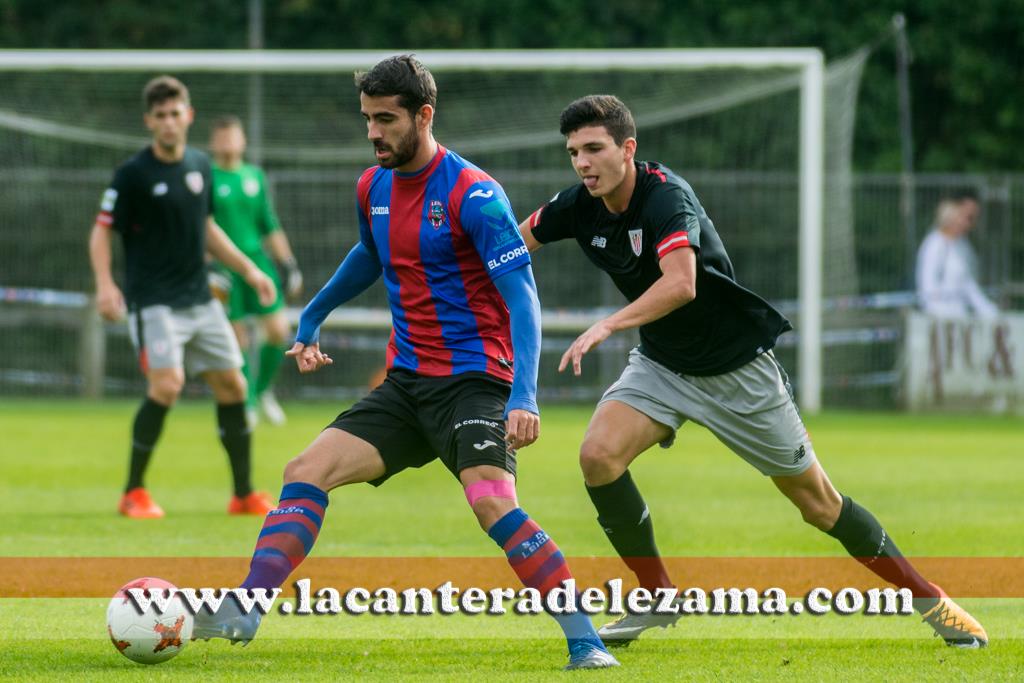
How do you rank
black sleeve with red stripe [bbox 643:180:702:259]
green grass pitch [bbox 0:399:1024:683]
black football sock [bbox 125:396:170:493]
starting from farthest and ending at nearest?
black football sock [bbox 125:396:170:493] < black sleeve with red stripe [bbox 643:180:702:259] < green grass pitch [bbox 0:399:1024:683]

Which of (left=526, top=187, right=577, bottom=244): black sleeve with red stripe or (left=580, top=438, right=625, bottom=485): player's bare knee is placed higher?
(left=526, top=187, right=577, bottom=244): black sleeve with red stripe

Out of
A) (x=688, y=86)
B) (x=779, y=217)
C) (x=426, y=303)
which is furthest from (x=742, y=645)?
(x=779, y=217)

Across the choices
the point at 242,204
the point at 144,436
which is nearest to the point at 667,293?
the point at 144,436

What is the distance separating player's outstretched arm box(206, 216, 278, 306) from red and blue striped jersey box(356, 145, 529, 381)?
3.65 meters

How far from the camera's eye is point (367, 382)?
21.5m

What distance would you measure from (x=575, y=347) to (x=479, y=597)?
6.11ft

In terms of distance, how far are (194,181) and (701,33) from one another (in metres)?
18.2

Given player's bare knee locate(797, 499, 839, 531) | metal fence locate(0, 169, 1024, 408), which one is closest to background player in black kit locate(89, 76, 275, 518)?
player's bare knee locate(797, 499, 839, 531)

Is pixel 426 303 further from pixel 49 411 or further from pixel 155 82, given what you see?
pixel 49 411

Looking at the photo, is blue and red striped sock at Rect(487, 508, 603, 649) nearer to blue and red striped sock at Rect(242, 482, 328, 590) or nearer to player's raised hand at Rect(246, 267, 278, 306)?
blue and red striped sock at Rect(242, 482, 328, 590)

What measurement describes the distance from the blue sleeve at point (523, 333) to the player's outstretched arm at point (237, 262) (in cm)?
415

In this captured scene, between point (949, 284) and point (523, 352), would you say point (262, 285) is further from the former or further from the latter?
point (949, 284)

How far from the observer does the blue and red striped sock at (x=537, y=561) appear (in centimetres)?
517

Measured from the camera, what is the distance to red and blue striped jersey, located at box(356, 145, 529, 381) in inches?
217
